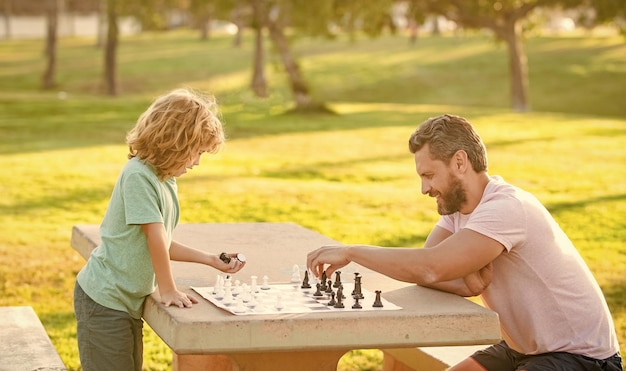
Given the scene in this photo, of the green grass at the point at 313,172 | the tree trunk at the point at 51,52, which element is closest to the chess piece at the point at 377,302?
the green grass at the point at 313,172

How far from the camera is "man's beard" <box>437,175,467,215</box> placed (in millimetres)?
4734

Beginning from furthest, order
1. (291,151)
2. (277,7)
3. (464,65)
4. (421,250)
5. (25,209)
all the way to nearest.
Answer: (464,65) → (277,7) → (291,151) → (25,209) → (421,250)

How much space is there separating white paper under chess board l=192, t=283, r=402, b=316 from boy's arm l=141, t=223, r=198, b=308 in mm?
121

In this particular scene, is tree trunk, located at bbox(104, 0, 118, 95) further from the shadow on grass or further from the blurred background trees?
the shadow on grass

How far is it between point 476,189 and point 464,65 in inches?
1830

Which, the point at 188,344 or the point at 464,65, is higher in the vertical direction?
the point at 188,344

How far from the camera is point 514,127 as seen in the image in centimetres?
2641

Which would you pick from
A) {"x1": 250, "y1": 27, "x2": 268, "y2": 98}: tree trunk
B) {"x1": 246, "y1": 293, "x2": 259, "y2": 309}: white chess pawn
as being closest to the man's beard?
{"x1": 246, "y1": 293, "x2": 259, "y2": 309}: white chess pawn

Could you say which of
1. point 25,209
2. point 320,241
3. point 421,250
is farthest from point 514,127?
point 421,250

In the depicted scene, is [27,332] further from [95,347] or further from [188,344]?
[188,344]

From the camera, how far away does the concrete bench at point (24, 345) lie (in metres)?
5.68

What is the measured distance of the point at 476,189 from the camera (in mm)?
4773

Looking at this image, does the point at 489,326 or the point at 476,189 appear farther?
the point at 476,189

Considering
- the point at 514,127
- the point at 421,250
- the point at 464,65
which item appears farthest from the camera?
the point at 464,65
